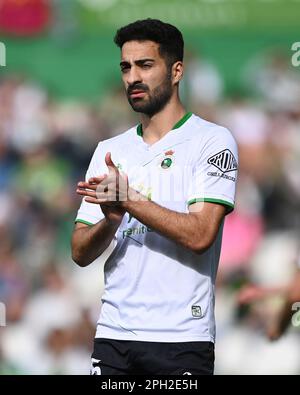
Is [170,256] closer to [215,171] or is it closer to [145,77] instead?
[215,171]

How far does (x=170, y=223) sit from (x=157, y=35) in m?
0.95

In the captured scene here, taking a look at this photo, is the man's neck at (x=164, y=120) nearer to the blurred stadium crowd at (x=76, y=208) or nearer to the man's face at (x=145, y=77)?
the man's face at (x=145, y=77)

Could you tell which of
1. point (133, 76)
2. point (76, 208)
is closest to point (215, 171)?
point (133, 76)

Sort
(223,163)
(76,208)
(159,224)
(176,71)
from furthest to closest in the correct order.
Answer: (76,208) → (176,71) → (223,163) → (159,224)

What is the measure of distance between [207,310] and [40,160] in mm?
5278

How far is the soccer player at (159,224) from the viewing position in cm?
387

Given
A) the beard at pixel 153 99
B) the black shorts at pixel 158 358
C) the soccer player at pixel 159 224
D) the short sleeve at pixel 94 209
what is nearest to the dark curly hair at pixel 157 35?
the soccer player at pixel 159 224

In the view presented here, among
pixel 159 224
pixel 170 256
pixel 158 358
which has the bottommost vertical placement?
pixel 158 358

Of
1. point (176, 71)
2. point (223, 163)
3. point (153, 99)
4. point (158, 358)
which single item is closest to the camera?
point (158, 358)

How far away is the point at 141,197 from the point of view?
383cm

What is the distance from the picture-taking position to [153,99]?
417 cm

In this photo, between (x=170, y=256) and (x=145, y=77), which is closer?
(x=170, y=256)
